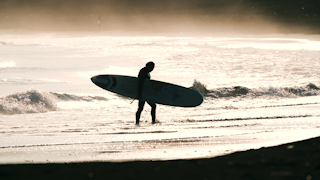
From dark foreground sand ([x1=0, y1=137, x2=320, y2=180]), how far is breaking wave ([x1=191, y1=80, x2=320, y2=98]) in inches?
420

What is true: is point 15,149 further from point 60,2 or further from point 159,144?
point 60,2

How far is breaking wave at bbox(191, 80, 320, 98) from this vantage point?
18312mm

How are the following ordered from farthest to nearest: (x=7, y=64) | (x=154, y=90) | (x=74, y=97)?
(x=7, y=64) → (x=74, y=97) → (x=154, y=90)

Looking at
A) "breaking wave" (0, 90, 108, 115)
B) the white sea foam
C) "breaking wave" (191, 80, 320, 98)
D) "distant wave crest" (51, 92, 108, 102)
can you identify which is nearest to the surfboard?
"breaking wave" (0, 90, 108, 115)

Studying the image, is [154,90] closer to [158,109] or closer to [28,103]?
[158,109]

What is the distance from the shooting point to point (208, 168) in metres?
6.75

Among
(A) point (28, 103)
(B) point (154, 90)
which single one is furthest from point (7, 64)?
(B) point (154, 90)

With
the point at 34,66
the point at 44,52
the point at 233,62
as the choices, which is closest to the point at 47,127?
the point at 34,66

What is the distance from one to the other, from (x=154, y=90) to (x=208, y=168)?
6311 millimetres

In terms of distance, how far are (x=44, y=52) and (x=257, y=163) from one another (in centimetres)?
2985

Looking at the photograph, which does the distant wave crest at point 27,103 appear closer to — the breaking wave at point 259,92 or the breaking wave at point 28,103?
the breaking wave at point 28,103

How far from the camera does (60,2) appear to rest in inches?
4099

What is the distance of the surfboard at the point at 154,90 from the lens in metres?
12.9

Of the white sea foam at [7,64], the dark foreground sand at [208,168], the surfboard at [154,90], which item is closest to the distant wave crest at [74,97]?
the surfboard at [154,90]
